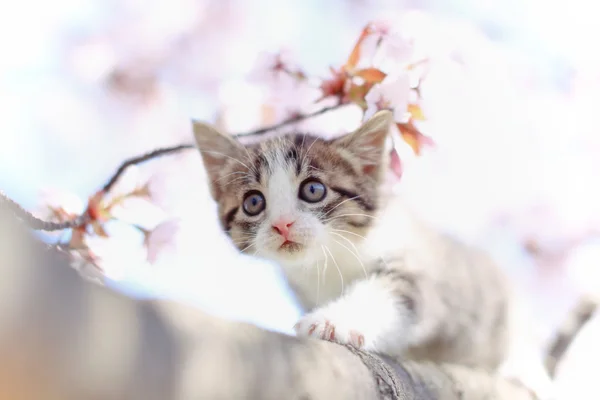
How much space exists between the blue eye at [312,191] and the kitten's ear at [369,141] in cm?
11

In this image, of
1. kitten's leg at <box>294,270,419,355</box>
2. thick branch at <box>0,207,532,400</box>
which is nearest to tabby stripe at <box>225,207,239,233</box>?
kitten's leg at <box>294,270,419,355</box>

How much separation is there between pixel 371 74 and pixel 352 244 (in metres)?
0.30

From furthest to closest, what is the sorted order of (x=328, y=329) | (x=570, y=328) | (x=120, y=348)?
1. (x=570, y=328)
2. (x=328, y=329)
3. (x=120, y=348)

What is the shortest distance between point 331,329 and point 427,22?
0.84 meters

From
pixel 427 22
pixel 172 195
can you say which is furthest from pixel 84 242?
pixel 427 22

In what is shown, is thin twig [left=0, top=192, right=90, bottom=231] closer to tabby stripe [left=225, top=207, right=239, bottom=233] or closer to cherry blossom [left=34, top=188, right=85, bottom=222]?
cherry blossom [left=34, top=188, right=85, bottom=222]

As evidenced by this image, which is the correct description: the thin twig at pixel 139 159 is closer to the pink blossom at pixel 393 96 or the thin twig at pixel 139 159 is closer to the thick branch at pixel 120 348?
the pink blossom at pixel 393 96

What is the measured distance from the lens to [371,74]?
0.89 meters

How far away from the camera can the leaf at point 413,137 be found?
87 centimetres

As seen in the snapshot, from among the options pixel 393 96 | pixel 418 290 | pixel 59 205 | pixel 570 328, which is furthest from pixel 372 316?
pixel 570 328

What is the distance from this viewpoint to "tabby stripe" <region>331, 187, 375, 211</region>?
82cm

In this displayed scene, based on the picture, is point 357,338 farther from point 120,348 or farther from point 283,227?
point 120,348

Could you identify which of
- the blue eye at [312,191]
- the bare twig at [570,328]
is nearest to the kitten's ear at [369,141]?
the blue eye at [312,191]

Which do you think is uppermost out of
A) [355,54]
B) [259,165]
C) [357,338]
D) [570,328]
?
[355,54]
